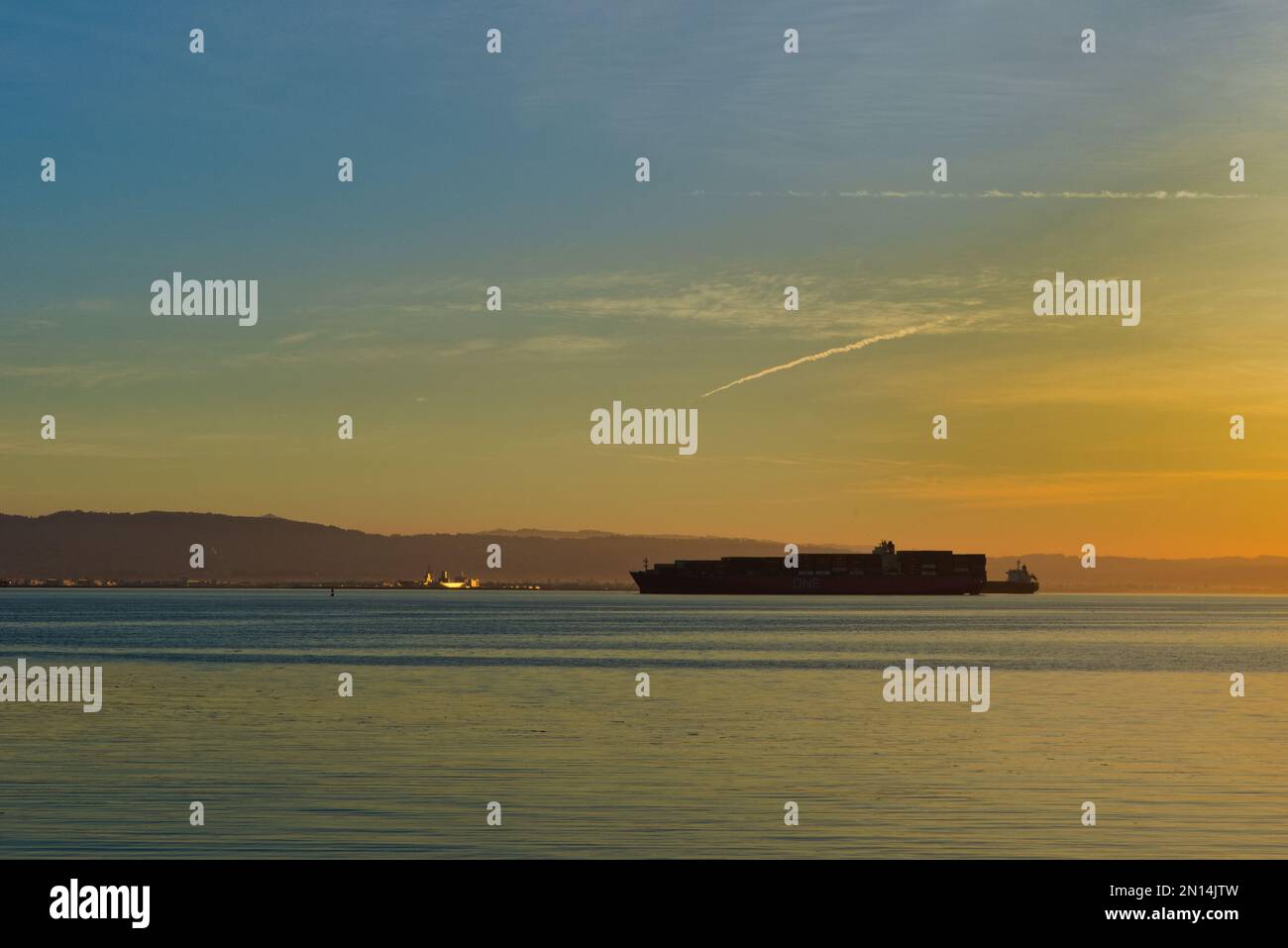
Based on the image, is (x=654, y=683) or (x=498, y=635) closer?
(x=654, y=683)

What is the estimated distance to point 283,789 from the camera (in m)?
30.9

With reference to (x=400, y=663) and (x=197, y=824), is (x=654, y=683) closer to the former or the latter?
(x=400, y=663)

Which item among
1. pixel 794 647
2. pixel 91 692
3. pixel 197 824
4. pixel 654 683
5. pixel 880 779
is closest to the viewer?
pixel 197 824

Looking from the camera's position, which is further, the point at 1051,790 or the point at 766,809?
the point at 1051,790

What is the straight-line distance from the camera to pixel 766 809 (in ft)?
92.9

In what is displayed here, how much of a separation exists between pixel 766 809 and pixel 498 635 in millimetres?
104722

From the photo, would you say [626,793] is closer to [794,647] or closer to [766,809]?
[766,809]
